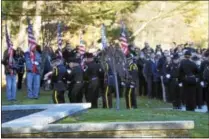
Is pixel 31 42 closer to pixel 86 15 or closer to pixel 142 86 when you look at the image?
pixel 142 86

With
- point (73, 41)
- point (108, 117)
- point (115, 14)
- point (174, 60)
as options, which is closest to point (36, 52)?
point (174, 60)

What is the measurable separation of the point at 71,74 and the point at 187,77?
3.43 metres

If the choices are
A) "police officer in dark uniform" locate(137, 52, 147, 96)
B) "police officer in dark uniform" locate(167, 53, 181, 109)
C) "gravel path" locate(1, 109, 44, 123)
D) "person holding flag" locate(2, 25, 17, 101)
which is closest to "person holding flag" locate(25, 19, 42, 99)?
"person holding flag" locate(2, 25, 17, 101)

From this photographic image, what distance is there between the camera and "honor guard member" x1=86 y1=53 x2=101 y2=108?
17.1 meters

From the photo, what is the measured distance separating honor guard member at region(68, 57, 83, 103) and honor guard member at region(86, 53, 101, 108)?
253 millimetres

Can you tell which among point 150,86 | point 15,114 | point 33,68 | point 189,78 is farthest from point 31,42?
point 15,114

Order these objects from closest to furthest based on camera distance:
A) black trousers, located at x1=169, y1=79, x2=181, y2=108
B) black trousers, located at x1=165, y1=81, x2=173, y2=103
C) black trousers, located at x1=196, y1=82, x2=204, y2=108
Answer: black trousers, located at x1=196, y1=82, x2=204, y2=108 → black trousers, located at x1=169, y1=79, x2=181, y2=108 → black trousers, located at x1=165, y1=81, x2=173, y2=103

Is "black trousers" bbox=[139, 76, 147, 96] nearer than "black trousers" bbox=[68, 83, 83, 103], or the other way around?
"black trousers" bbox=[68, 83, 83, 103]

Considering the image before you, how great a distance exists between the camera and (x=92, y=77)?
1731 cm

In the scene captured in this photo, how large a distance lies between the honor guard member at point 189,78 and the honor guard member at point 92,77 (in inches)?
97.7

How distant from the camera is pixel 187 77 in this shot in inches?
695

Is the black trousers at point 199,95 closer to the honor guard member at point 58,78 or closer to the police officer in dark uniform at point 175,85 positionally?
the police officer in dark uniform at point 175,85

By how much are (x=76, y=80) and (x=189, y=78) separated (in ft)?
11.0

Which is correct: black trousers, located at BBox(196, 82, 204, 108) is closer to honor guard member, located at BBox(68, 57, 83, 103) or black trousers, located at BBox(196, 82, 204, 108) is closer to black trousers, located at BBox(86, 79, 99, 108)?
black trousers, located at BBox(86, 79, 99, 108)
